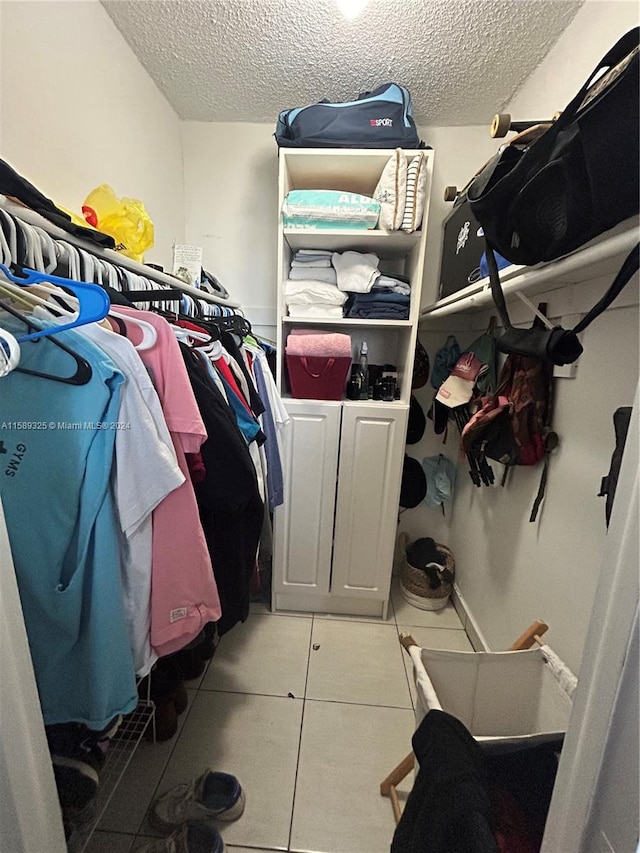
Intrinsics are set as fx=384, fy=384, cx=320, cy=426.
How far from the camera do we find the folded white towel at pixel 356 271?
1667 mm

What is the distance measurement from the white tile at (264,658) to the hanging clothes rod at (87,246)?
1507 mm

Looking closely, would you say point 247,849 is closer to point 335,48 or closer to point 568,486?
point 568,486

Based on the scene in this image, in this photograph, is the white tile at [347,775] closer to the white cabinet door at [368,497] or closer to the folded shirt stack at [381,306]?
the white cabinet door at [368,497]

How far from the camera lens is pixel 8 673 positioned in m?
0.45

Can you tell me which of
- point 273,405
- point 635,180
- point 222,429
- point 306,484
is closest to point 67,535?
point 222,429

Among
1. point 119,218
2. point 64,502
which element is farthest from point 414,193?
point 64,502

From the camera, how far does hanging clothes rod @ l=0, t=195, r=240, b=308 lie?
0.72m

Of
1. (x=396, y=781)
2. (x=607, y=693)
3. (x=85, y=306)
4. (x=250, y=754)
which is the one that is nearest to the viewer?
(x=607, y=693)

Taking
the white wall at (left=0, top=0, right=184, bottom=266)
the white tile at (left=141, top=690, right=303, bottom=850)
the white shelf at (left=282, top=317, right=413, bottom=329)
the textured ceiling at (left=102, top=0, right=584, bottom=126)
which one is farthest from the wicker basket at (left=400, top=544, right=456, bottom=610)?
the textured ceiling at (left=102, top=0, right=584, bottom=126)

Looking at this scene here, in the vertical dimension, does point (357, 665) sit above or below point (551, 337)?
below

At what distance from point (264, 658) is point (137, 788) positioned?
602mm

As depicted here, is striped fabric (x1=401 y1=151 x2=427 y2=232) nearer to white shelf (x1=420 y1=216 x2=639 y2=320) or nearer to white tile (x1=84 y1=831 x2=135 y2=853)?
white shelf (x1=420 y1=216 x2=639 y2=320)

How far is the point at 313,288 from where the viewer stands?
1718 mm

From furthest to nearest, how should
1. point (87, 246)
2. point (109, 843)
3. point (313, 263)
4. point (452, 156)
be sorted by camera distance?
point (452, 156) < point (313, 263) < point (109, 843) < point (87, 246)
